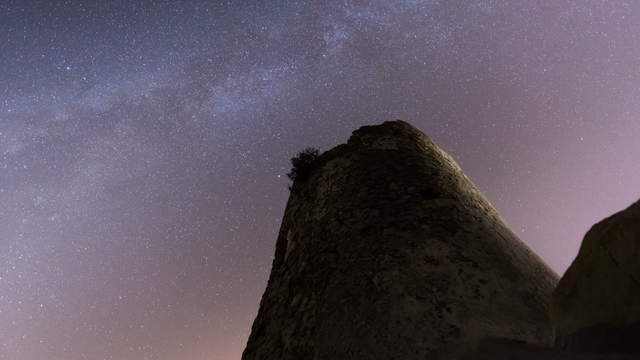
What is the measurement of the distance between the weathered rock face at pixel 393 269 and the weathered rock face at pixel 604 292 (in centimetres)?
107

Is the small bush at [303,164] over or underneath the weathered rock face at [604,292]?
over

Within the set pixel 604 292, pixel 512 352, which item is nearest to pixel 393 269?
pixel 512 352

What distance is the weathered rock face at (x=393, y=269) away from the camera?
6.57 meters

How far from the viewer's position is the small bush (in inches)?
401

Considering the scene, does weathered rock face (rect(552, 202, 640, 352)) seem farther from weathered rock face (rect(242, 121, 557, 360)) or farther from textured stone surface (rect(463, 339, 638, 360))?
weathered rock face (rect(242, 121, 557, 360))

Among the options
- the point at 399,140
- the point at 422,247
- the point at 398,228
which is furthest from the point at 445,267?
the point at 399,140

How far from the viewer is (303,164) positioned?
10250 millimetres

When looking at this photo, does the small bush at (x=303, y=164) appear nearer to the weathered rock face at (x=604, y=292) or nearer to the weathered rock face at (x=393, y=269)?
the weathered rock face at (x=393, y=269)

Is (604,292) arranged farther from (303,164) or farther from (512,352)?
(303,164)

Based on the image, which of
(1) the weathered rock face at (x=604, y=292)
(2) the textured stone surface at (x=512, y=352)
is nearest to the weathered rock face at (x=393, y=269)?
(2) the textured stone surface at (x=512, y=352)

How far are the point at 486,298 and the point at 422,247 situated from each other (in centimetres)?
111

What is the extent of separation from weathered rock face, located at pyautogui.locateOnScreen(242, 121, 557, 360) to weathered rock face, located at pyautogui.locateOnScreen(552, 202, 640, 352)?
1074 millimetres

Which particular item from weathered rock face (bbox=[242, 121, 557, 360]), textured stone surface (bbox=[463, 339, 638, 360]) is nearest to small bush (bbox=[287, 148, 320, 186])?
weathered rock face (bbox=[242, 121, 557, 360])

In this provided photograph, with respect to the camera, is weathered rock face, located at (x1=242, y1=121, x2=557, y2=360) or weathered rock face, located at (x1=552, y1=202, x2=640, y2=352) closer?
weathered rock face, located at (x1=552, y1=202, x2=640, y2=352)
